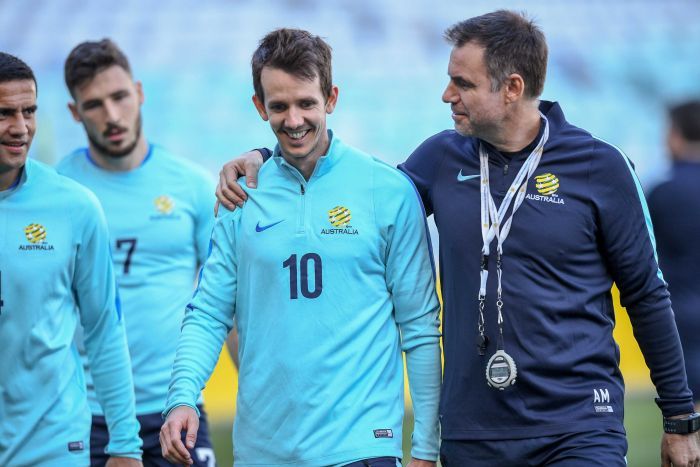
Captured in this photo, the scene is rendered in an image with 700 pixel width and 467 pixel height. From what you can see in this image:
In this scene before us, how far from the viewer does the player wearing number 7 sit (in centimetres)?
407

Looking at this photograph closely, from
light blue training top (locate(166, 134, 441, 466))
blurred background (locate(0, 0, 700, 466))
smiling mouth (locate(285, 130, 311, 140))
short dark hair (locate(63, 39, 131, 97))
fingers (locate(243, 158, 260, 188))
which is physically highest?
blurred background (locate(0, 0, 700, 466))

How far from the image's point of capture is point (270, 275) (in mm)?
4156

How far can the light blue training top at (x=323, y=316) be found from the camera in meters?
4.07

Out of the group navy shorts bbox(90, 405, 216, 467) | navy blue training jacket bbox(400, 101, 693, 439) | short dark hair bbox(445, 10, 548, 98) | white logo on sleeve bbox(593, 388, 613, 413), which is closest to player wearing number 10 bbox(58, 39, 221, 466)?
navy shorts bbox(90, 405, 216, 467)

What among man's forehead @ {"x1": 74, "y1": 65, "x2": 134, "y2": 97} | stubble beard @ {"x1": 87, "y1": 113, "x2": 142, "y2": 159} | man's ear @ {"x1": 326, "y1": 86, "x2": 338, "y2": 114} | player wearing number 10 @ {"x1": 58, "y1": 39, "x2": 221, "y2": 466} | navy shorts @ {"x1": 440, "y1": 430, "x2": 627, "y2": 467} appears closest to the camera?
navy shorts @ {"x1": 440, "y1": 430, "x2": 627, "y2": 467}

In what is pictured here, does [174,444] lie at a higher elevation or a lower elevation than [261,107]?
lower

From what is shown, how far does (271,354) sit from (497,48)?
1.35m

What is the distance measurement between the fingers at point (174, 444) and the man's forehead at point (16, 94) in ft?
4.98

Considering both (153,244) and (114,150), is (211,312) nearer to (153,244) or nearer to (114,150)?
(153,244)

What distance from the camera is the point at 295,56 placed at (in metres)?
4.15

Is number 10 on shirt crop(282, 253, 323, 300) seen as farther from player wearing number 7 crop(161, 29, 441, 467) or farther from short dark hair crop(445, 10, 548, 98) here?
short dark hair crop(445, 10, 548, 98)

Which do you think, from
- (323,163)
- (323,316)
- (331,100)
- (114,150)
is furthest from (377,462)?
(114,150)

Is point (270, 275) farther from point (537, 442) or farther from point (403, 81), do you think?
point (403, 81)

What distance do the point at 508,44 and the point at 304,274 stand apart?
1.11m
